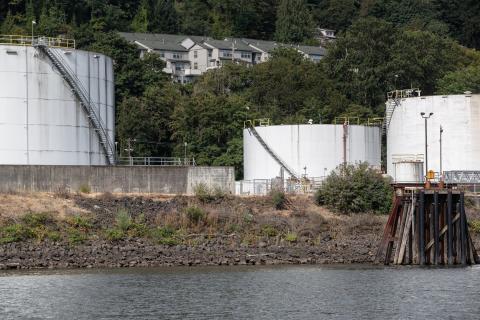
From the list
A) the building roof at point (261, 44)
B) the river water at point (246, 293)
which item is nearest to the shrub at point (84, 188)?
the river water at point (246, 293)

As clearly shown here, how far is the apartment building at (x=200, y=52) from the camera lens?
186000 millimetres

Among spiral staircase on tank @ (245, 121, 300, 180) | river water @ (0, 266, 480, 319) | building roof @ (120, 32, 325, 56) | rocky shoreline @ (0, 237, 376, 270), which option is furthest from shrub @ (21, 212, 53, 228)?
building roof @ (120, 32, 325, 56)

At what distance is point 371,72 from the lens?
138 m

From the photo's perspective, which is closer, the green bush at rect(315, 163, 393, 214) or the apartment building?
the green bush at rect(315, 163, 393, 214)

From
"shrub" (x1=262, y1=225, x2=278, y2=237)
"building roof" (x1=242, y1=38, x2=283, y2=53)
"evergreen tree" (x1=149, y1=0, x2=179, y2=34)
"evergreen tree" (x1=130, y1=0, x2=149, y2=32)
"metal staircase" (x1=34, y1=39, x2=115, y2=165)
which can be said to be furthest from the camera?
"evergreen tree" (x1=149, y1=0, x2=179, y2=34)

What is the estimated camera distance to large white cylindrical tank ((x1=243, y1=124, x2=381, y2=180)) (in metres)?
97.6

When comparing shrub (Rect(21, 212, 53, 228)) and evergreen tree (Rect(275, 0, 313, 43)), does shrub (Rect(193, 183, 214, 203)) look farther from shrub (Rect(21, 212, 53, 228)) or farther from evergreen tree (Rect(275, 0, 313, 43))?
evergreen tree (Rect(275, 0, 313, 43))

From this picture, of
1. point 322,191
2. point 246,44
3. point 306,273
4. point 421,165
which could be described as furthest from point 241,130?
point 246,44

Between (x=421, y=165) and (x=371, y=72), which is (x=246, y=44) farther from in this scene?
(x=421, y=165)

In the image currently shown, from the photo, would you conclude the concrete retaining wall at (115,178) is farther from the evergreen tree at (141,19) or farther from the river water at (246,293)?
the evergreen tree at (141,19)

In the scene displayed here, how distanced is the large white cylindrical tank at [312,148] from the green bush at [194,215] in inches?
629

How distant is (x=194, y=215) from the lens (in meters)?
82.7

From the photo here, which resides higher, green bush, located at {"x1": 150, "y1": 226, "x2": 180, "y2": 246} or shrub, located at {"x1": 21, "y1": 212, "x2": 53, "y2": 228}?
shrub, located at {"x1": 21, "y1": 212, "x2": 53, "y2": 228}

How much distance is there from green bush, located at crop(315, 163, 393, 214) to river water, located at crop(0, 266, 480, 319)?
1468cm
